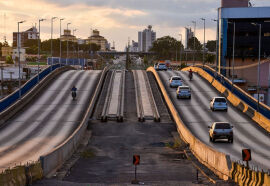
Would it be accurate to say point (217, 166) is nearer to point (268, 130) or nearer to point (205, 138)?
point (205, 138)

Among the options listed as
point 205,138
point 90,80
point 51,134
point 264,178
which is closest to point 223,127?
point 205,138

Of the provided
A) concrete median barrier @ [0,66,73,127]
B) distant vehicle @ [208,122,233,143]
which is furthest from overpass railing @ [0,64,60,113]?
distant vehicle @ [208,122,233,143]

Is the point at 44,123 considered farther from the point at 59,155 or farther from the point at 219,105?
the point at 219,105

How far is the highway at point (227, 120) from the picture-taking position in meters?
33.3

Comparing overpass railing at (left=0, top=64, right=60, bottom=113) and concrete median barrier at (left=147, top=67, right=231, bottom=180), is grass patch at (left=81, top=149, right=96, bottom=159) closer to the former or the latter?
concrete median barrier at (left=147, top=67, right=231, bottom=180)

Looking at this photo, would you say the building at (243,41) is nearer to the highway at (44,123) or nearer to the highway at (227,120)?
the highway at (227,120)

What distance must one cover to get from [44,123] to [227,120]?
688 inches

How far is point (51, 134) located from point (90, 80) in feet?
116

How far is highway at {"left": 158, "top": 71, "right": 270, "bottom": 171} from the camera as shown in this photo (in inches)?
1310

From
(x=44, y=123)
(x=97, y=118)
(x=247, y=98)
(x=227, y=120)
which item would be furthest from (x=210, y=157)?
(x=247, y=98)

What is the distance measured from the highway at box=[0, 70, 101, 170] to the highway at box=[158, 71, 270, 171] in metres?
10.8

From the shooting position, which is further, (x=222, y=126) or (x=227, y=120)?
(x=227, y=120)

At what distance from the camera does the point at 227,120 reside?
4728cm

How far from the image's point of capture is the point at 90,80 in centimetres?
7575
